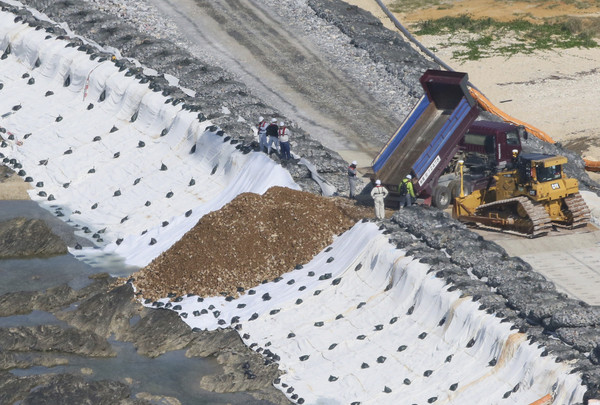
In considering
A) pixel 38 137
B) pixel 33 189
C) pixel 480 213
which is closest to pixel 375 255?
pixel 480 213

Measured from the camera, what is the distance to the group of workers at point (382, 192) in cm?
3098

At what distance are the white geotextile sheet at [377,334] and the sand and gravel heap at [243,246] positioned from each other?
0.50m

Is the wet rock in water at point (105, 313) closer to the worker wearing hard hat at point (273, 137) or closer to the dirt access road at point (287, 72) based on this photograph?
the worker wearing hard hat at point (273, 137)

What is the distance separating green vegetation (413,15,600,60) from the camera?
169 ft

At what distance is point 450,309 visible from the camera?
25844 millimetres

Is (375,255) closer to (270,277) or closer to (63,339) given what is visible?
(270,277)

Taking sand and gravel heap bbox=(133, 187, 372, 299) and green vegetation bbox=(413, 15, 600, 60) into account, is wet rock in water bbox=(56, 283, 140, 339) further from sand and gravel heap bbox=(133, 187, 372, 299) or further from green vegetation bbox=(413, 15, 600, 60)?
green vegetation bbox=(413, 15, 600, 60)

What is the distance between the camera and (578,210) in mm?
31938

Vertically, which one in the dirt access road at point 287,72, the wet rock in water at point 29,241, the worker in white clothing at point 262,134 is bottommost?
the wet rock in water at point 29,241

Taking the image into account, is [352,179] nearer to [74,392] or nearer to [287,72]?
[74,392]

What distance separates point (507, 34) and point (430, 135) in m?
20.5

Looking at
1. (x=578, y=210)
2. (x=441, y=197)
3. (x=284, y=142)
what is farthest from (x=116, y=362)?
(x=578, y=210)

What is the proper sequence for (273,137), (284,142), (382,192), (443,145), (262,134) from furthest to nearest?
(262,134) < (273,137) < (284,142) < (443,145) < (382,192)

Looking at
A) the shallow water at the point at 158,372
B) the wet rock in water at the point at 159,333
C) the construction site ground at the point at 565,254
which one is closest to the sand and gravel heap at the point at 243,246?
the wet rock in water at the point at 159,333
